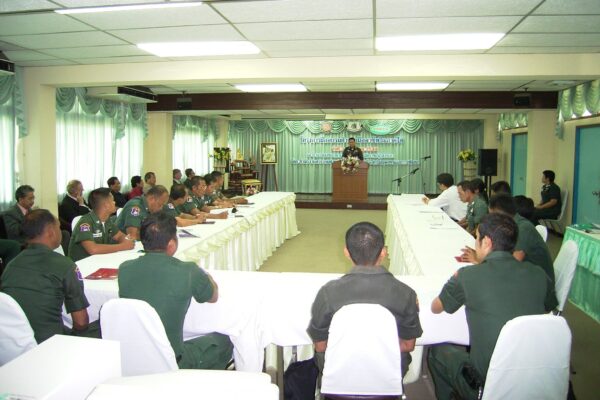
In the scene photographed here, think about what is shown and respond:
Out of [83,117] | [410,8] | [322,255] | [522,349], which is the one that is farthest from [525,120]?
[522,349]

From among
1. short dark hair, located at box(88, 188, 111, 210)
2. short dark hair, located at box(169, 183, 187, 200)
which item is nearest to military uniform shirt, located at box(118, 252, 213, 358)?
short dark hair, located at box(88, 188, 111, 210)

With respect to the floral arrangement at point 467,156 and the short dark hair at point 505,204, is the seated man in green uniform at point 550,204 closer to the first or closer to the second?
the short dark hair at point 505,204

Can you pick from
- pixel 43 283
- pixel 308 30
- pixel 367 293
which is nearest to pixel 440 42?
pixel 308 30

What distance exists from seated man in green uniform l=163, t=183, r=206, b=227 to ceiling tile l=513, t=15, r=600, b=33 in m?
3.41

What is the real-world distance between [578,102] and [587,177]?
1114 mm

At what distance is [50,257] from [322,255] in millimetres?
4744

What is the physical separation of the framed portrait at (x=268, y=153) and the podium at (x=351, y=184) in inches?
118

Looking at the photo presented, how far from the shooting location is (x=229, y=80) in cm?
545

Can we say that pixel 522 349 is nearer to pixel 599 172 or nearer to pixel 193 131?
pixel 599 172

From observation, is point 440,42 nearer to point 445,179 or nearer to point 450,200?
point 445,179

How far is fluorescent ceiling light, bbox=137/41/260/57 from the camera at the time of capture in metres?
4.42

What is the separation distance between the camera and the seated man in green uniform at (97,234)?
3.53 metres

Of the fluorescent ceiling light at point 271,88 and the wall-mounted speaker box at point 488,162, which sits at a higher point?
the fluorescent ceiling light at point 271,88

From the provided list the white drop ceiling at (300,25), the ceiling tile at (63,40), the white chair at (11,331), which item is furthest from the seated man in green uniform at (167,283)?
the ceiling tile at (63,40)
